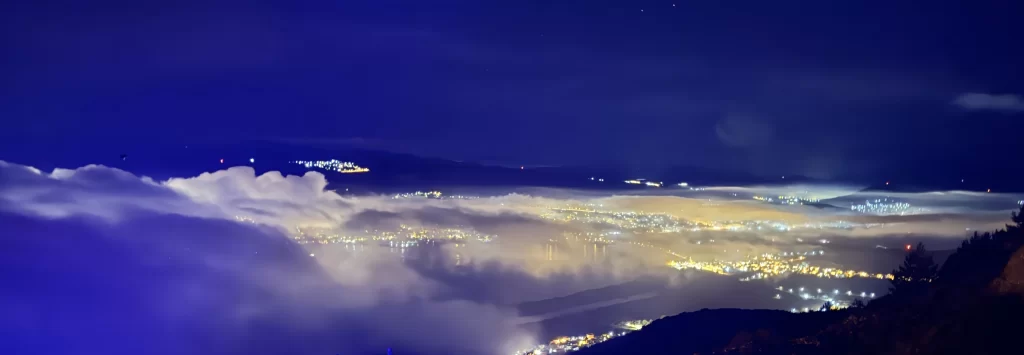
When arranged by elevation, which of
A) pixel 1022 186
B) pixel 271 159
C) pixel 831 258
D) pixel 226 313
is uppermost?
pixel 271 159

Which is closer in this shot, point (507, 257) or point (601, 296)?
point (601, 296)

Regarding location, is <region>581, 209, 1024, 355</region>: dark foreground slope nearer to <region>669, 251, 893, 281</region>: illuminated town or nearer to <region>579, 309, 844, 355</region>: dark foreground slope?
<region>579, 309, 844, 355</region>: dark foreground slope

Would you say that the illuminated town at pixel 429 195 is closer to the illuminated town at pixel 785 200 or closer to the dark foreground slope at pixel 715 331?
the illuminated town at pixel 785 200

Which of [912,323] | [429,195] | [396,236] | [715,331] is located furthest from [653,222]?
[912,323]

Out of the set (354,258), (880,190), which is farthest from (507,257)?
(880,190)

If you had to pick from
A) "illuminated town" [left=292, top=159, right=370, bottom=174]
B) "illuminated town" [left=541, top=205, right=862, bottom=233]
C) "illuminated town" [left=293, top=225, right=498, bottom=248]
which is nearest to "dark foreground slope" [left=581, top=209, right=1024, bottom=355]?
"illuminated town" [left=541, top=205, right=862, bottom=233]

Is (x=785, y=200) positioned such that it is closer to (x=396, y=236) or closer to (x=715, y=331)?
(x=715, y=331)

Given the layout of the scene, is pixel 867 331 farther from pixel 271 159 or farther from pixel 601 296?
pixel 271 159
